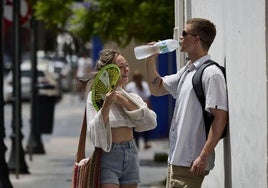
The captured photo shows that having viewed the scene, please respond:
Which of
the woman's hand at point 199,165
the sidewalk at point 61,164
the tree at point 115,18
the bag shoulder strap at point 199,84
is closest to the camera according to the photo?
the woman's hand at point 199,165

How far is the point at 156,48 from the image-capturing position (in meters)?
7.30

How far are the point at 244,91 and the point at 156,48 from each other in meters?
0.75

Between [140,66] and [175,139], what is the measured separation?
55.6ft

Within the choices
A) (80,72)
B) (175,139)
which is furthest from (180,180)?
(80,72)

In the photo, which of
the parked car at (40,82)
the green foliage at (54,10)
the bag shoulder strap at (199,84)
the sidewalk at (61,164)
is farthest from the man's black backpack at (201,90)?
the parked car at (40,82)

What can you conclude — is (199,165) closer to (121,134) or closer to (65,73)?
(121,134)

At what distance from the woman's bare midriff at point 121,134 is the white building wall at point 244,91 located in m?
0.73

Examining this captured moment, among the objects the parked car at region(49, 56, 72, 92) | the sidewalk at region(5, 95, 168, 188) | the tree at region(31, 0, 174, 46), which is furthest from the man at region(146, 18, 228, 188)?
A: the parked car at region(49, 56, 72, 92)

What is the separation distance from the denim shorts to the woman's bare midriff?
0.03 metres

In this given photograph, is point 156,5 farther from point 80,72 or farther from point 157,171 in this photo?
point 80,72

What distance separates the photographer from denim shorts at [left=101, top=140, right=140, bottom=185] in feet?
24.9

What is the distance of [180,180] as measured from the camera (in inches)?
272

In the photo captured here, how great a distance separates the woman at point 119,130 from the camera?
24.8ft

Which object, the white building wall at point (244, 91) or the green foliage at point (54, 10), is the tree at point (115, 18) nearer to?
the green foliage at point (54, 10)
